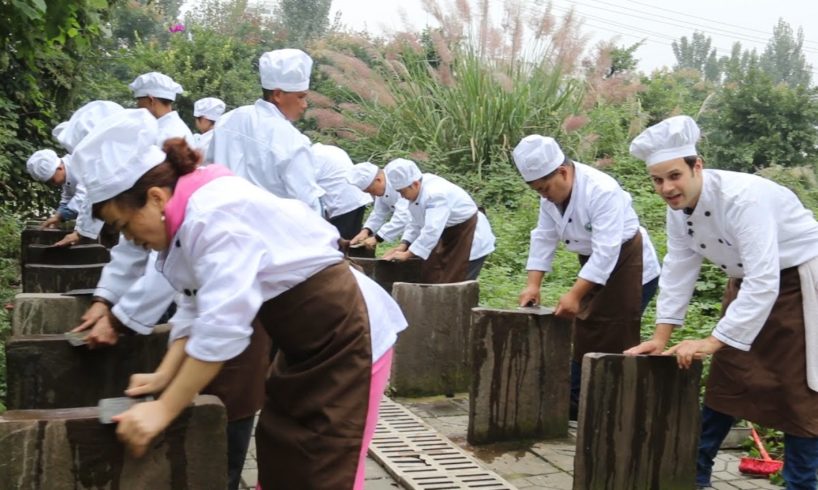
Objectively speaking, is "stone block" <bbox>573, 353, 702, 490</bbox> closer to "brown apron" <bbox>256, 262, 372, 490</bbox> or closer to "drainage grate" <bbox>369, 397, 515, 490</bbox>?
"drainage grate" <bbox>369, 397, 515, 490</bbox>

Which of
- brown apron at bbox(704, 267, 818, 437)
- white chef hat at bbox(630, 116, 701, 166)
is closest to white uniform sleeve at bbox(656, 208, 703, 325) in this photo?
brown apron at bbox(704, 267, 818, 437)

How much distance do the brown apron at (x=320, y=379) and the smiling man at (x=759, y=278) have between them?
1.76 metres

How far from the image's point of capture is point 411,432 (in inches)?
216

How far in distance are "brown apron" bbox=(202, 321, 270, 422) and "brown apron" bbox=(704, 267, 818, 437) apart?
2.08m

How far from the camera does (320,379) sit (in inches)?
104

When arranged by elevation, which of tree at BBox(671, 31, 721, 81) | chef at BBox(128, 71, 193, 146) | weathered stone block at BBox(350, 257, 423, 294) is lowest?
weathered stone block at BBox(350, 257, 423, 294)

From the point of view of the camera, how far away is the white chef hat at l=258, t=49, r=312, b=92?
4.80m

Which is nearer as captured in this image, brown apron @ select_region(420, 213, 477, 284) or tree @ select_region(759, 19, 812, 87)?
brown apron @ select_region(420, 213, 477, 284)

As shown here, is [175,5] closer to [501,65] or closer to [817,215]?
[501,65]

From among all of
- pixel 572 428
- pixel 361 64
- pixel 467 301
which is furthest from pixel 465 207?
pixel 361 64

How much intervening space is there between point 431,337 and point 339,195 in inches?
132

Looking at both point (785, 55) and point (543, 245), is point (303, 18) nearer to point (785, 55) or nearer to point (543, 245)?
point (543, 245)

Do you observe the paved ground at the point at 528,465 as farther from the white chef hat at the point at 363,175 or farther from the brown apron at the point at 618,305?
the white chef hat at the point at 363,175

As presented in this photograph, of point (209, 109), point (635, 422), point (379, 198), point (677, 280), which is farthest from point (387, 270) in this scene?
point (635, 422)
